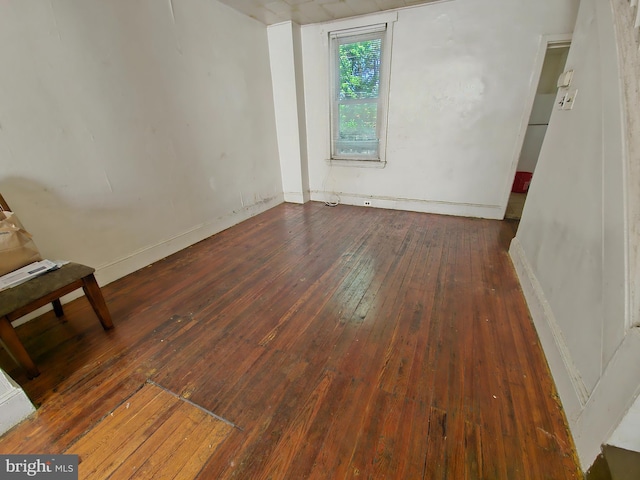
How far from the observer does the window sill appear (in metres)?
4.05

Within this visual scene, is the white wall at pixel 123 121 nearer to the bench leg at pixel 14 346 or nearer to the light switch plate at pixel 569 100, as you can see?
the bench leg at pixel 14 346

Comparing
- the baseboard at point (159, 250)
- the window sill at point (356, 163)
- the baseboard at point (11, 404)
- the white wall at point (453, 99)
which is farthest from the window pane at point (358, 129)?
the baseboard at point (11, 404)

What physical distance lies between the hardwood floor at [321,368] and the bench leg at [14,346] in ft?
0.25

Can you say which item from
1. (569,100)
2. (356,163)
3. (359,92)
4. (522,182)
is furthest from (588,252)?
(522,182)

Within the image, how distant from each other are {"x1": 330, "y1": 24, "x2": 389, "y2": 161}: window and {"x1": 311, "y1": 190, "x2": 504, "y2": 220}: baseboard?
24.6 inches

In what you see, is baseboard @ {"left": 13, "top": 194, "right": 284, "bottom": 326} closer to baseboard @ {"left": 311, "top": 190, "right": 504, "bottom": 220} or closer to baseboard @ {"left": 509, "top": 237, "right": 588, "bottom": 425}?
baseboard @ {"left": 311, "top": 190, "right": 504, "bottom": 220}

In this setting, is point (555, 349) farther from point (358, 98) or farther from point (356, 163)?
point (358, 98)

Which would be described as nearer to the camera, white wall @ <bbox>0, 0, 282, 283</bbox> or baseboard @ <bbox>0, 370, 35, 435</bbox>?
baseboard @ <bbox>0, 370, 35, 435</bbox>

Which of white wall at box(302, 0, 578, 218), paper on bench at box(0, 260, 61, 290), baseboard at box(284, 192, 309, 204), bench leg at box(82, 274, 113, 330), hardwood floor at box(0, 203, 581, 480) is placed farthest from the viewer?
baseboard at box(284, 192, 309, 204)

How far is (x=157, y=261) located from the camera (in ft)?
8.97

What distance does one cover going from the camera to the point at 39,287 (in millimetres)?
1482

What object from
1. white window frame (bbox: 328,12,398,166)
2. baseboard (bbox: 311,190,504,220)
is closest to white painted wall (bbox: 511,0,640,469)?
baseboard (bbox: 311,190,504,220)

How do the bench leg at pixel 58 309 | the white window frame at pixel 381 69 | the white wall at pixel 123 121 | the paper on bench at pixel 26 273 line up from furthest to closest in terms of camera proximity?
the white window frame at pixel 381 69
the bench leg at pixel 58 309
the white wall at pixel 123 121
the paper on bench at pixel 26 273

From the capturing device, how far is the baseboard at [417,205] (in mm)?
3639
